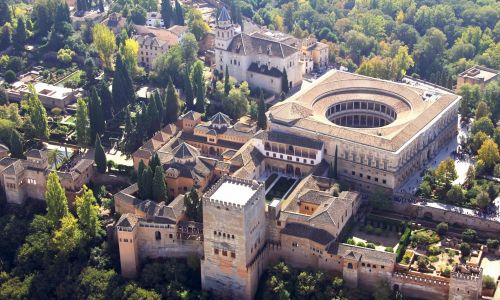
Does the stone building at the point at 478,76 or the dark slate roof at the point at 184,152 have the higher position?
the dark slate roof at the point at 184,152

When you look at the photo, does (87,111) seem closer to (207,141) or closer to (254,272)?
(207,141)

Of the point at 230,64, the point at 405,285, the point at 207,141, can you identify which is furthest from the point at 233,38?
the point at 405,285

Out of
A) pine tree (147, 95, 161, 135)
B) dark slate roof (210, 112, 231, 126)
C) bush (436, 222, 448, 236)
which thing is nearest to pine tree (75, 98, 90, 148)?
pine tree (147, 95, 161, 135)

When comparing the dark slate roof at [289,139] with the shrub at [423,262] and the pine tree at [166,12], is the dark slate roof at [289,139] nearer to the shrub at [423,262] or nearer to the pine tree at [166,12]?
the shrub at [423,262]

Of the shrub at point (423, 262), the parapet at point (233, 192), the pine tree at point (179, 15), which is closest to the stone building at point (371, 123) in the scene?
the shrub at point (423, 262)

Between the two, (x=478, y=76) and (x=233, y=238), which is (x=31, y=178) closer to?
(x=233, y=238)

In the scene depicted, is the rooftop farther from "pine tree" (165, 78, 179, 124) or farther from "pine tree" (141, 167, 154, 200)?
"pine tree" (165, 78, 179, 124)
